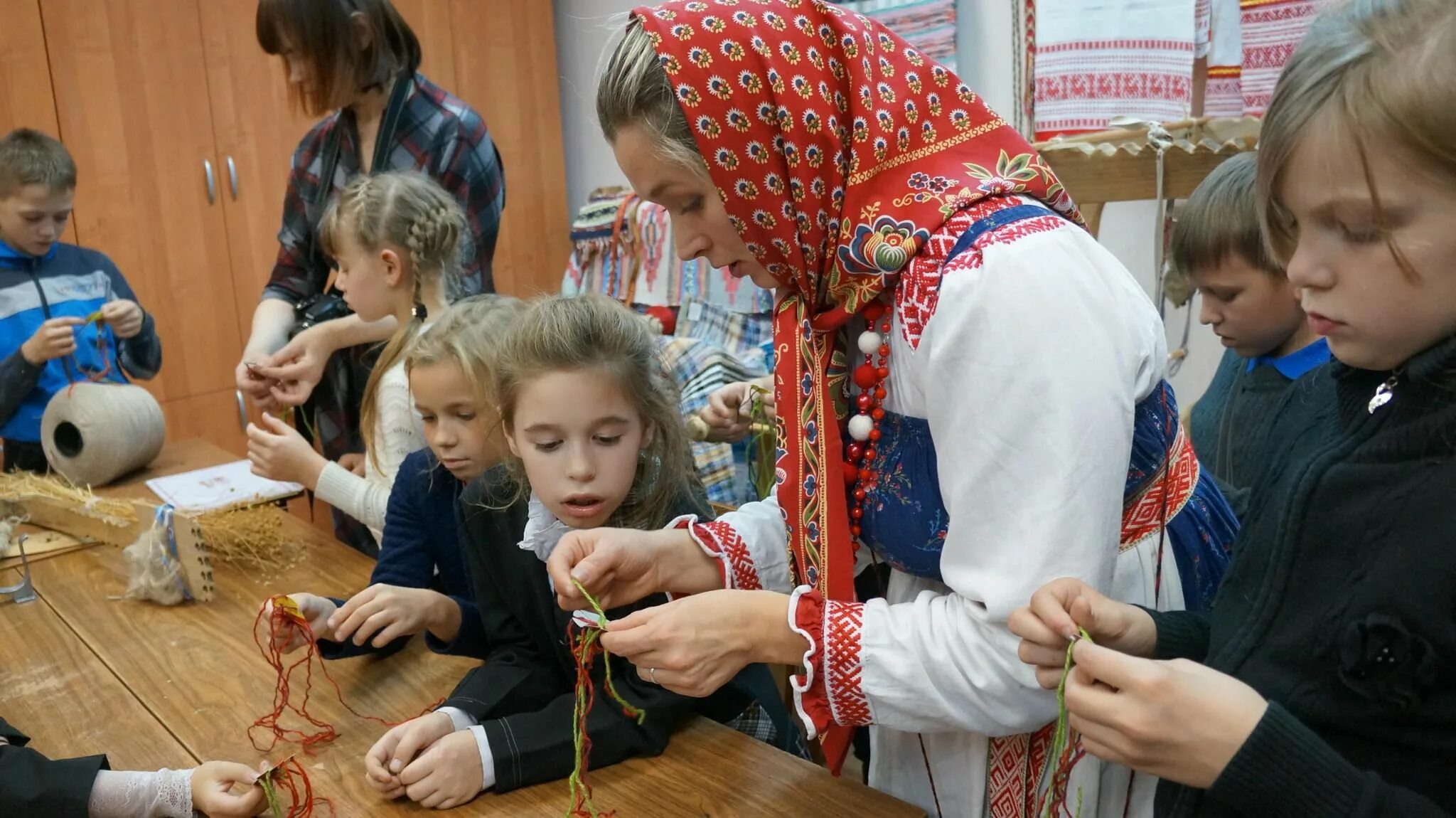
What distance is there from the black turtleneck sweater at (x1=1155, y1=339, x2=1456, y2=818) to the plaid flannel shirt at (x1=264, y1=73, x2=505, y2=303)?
183cm

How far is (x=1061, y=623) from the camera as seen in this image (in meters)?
0.84

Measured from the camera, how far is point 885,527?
1.09 metres

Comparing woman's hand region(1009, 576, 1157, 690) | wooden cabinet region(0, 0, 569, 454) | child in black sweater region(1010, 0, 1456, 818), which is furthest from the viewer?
wooden cabinet region(0, 0, 569, 454)

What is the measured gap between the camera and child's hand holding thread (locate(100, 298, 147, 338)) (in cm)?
273

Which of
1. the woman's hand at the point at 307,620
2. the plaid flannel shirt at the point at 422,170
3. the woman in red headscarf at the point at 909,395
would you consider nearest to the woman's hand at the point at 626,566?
the woman in red headscarf at the point at 909,395

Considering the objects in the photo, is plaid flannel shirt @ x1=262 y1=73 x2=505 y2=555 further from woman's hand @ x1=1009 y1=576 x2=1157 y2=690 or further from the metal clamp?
woman's hand @ x1=1009 y1=576 x2=1157 y2=690

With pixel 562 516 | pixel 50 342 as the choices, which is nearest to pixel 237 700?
pixel 562 516

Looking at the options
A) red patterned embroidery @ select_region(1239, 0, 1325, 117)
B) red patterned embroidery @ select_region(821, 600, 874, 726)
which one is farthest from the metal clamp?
red patterned embroidery @ select_region(1239, 0, 1325, 117)

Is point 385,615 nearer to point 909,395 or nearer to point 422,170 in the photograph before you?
point 909,395

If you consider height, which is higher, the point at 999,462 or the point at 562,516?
the point at 999,462

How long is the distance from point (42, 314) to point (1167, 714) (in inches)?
118

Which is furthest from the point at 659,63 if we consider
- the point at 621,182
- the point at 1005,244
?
the point at 621,182

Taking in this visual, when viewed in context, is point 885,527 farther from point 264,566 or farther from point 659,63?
point 264,566

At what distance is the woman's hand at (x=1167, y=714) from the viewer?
0.74 m
